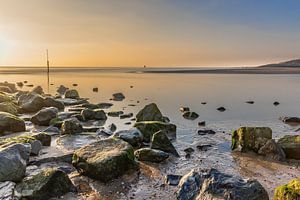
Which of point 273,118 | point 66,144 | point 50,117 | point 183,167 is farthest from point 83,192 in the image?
point 273,118

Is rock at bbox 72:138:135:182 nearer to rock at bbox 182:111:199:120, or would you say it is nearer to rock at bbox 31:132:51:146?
rock at bbox 31:132:51:146

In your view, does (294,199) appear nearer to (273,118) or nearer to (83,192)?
(83,192)

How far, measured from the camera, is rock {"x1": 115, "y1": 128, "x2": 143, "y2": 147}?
13.2m

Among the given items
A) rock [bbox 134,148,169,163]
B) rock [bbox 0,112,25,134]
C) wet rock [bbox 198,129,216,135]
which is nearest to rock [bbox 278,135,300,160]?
wet rock [bbox 198,129,216,135]

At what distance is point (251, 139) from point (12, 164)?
8.93 meters

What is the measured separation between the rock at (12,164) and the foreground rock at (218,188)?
432 centimetres

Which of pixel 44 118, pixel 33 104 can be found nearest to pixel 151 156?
pixel 44 118

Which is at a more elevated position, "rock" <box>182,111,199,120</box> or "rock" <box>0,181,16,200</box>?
"rock" <box>0,181,16,200</box>

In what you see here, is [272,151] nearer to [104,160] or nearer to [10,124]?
[104,160]

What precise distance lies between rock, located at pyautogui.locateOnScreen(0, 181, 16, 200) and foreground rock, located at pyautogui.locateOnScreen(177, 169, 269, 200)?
3953mm

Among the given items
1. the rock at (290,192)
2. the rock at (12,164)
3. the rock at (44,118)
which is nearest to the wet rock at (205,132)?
the rock at (44,118)

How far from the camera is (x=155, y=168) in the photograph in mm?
10469

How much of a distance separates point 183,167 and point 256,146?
3723mm

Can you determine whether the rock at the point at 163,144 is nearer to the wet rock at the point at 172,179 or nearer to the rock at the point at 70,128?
the wet rock at the point at 172,179
